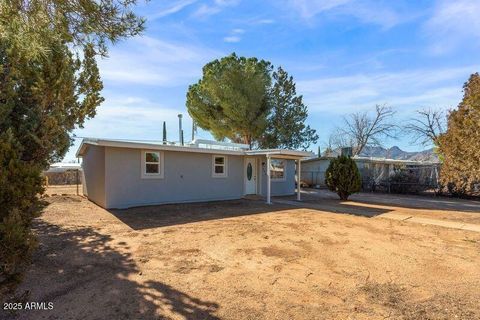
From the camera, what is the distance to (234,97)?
19.0 meters

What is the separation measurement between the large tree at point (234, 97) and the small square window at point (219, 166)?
5.59 meters

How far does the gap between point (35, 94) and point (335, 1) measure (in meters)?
7.17

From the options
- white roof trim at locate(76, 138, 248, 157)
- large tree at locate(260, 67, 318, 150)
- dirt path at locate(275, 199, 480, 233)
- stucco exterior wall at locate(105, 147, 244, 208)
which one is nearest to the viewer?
dirt path at locate(275, 199, 480, 233)

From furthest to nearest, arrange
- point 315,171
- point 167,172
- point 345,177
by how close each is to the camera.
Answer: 1. point 315,171
2. point 345,177
3. point 167,172

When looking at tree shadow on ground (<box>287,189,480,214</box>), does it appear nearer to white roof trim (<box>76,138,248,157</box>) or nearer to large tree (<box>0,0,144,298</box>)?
white roof trim (<box>76,138,248,157</box>)

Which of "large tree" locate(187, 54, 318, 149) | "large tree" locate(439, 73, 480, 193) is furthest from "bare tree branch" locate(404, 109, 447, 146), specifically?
"large tree" locate(439, 73, 480, 193)

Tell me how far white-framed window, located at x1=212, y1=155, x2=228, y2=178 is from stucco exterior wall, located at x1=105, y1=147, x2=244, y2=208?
18 cm

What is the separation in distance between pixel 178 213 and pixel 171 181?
263 cm

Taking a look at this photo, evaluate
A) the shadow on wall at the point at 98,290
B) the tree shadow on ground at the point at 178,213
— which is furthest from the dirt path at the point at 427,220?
the shadow on wall at the point at 98,290

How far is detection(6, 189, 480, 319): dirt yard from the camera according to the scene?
3.62m

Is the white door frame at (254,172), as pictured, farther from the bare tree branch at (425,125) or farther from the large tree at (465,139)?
the bare tree branch at (425,125)

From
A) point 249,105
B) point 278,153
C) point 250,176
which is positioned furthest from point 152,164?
point 249,105

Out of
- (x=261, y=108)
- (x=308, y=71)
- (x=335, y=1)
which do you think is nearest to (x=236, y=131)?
(x=261, y=108)

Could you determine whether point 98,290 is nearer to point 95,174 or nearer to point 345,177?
point 95,174
